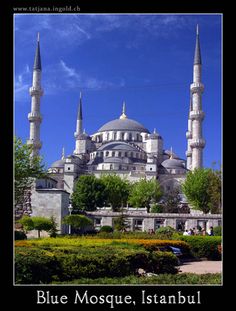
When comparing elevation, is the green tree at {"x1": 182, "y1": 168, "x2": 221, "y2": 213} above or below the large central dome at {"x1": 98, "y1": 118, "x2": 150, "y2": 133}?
below

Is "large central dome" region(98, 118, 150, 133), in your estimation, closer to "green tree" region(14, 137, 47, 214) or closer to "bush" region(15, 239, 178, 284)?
"green tree" region(14, 137, 47, 214)

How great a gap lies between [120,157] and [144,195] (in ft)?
57.5

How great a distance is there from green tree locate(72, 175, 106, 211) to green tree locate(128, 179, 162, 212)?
478 centimetres

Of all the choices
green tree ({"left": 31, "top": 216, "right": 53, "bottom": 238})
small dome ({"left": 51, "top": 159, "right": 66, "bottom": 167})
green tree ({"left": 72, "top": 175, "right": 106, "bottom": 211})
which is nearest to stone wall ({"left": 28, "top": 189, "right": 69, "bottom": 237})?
green tree ({"left": 31, "top": 216, "right": 53, "bottom": 238})

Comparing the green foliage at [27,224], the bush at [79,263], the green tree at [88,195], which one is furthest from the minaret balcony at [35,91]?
the bush at [79,263]

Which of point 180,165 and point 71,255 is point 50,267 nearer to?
point 71,255

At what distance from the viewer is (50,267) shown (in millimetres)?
8203

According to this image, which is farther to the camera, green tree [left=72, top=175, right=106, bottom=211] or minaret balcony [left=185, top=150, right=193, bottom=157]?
minaret balcony [left=185, top=150, right=193, bottom=157]

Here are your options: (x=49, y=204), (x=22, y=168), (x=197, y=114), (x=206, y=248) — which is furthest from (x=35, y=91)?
(x=206, y=248)

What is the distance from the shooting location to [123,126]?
218 feet

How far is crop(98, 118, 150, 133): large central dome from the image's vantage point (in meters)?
66.2

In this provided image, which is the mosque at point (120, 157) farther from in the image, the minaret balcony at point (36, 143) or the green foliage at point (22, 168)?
the green foliage at point (22, 168)

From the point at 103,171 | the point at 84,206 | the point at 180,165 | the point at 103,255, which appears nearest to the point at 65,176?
the point at 103,171
